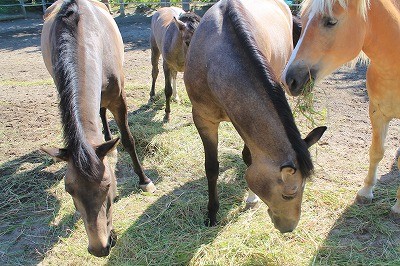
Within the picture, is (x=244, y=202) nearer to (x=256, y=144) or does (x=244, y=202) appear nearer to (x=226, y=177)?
(x=226, y=177)

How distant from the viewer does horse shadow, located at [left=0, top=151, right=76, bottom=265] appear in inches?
122

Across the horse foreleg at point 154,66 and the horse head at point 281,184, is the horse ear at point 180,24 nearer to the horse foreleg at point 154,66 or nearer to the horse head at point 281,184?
the horse foreleg at point 154,66

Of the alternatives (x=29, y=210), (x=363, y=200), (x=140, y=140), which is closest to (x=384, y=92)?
(x=363, y=200)

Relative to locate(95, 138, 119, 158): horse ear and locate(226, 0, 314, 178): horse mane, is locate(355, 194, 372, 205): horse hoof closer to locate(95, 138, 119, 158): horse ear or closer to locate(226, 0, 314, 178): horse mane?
locate(226, 0, 314, 178): horse mane

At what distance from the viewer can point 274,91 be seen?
2.20m

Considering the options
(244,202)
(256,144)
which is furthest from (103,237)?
(244,202)

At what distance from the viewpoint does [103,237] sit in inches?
90.0

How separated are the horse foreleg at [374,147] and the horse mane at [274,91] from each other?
4.27 feet

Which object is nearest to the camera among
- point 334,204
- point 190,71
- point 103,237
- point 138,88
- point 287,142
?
point 287,142

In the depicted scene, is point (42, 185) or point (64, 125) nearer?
point (64, 125)

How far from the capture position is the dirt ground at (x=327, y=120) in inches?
157

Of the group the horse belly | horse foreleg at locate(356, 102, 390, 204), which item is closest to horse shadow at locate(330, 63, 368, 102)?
horse foreleg at locate(356, 102, 390, 204)

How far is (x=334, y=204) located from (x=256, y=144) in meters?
1.57

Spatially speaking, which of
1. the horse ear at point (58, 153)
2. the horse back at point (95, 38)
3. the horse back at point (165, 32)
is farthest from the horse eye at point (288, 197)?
the horse back at point (165, 32)
